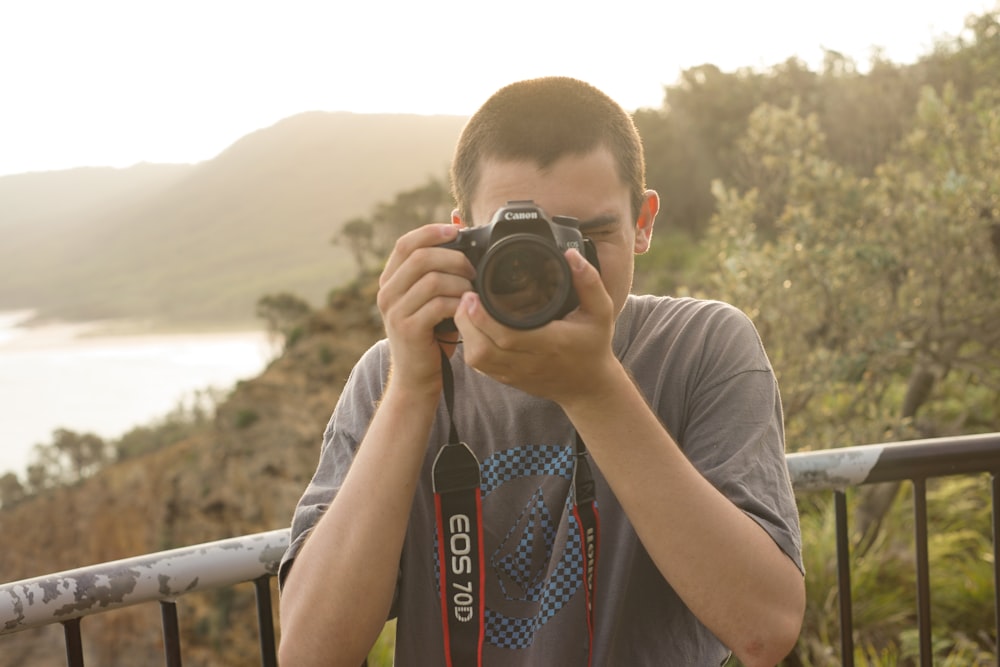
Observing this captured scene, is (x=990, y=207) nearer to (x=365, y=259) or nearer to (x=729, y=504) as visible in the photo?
(x=729, y=504)

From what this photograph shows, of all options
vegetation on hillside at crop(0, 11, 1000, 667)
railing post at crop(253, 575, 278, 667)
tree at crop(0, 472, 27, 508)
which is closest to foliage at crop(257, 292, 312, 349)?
tree at crop(0, 472, 27, 508)

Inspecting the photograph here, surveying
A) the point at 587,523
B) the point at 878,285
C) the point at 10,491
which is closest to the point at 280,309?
the point at 10,491

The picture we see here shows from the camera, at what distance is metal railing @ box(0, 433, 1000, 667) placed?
3.84ft

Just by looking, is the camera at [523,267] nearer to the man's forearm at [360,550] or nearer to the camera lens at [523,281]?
the camera lens at [523,281]

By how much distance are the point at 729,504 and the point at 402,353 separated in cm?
51

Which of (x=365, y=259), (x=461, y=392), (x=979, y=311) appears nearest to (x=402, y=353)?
(x=461, y=392)

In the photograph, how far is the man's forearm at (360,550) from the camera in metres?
1.20

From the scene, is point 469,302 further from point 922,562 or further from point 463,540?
point 922,562

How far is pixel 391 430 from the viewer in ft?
4.00

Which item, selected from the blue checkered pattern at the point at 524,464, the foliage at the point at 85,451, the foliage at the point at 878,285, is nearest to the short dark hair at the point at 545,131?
the blue checkered pattern at the point at 524,464

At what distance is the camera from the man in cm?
2

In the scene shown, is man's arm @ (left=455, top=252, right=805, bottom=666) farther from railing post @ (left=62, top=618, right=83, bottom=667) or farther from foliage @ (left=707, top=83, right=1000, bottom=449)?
foliage @ (left=707, top=83, right=1000, bottom=449)

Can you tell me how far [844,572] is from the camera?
1698mm

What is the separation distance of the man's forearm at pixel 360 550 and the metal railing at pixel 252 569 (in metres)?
0.13
